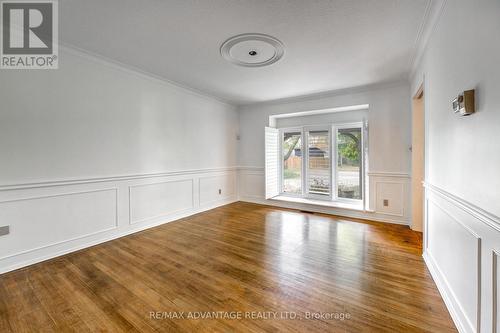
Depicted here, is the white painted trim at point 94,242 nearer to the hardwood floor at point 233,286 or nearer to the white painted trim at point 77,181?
the hardwood floor at point 233,286

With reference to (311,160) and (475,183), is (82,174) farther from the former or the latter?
(311,160)

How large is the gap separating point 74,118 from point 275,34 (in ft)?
8.55

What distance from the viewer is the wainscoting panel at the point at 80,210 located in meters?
2.24

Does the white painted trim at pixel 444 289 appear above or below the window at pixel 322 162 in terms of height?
below

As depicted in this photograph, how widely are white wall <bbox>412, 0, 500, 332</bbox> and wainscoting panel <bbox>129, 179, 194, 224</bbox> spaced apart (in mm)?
3678

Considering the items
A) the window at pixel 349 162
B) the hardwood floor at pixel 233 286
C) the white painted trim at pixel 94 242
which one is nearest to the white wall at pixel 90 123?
the white painted trim at pixel 94 242

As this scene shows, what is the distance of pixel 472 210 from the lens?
1.24 m

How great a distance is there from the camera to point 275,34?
225cm

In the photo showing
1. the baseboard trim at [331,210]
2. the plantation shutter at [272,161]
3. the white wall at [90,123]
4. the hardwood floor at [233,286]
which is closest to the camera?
the hardwood floor at [233,286]

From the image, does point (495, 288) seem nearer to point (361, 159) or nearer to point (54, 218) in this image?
point (361, 159)

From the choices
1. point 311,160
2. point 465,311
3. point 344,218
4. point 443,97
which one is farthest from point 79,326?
point 311,160

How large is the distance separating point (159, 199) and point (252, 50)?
2759 millimetres

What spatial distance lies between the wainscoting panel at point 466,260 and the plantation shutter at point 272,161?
3148 millimetres

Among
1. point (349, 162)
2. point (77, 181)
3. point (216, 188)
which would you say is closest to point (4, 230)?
point (77, 181)
